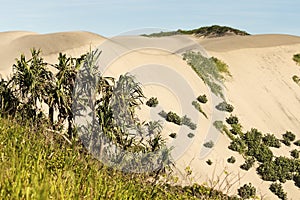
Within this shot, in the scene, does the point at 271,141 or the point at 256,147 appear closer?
the point at 256,147

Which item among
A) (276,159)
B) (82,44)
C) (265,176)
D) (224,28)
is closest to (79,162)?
(265,176)

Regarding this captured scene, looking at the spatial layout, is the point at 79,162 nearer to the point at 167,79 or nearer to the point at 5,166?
the point at 5,166

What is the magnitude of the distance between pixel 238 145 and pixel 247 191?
23.3 feet

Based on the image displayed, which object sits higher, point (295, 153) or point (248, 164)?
point (295, 153)

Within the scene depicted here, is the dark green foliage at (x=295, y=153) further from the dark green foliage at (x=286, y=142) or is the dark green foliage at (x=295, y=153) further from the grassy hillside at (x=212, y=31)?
the grassy hillside at (x=212, y=31)

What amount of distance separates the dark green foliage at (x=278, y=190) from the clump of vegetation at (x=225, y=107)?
1109 centimetres

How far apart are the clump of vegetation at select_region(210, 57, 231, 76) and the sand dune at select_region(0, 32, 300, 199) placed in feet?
2.51

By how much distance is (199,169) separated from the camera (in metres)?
31.1

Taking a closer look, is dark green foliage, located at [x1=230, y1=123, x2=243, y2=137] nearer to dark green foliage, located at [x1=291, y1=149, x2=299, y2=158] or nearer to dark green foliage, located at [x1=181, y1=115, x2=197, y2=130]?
dark green foliage, located at [x1=181, y1=115, x2=197, y2=130]

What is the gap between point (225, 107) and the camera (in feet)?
140

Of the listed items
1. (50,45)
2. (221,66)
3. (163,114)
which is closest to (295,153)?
(163,114)

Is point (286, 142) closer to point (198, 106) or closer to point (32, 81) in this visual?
point (198, 106)

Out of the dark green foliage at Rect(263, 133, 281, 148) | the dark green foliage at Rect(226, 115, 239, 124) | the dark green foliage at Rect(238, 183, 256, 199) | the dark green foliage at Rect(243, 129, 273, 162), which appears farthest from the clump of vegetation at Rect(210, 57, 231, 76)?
the dark green foliage at Rect(238, 183, 256, 199)

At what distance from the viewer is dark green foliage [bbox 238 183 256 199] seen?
96.3 ft
